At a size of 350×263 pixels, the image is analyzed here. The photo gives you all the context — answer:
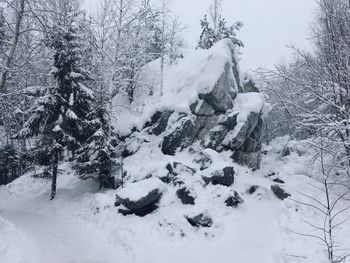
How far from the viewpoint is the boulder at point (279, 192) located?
16.0 meters

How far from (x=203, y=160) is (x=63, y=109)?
9248mm

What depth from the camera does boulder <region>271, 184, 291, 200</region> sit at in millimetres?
16000

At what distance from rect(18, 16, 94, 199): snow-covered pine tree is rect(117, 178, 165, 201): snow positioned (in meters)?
5.77

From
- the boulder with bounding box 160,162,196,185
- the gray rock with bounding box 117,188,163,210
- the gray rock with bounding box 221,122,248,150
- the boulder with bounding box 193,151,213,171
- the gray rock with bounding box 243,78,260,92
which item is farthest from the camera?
the gray rock with bounding box 243,78,260,92

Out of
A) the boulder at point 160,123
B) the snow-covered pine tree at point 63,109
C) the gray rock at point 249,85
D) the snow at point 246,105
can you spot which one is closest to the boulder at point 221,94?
the snow at point 246,105

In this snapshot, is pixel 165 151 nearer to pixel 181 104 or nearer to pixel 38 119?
pixel 181 104

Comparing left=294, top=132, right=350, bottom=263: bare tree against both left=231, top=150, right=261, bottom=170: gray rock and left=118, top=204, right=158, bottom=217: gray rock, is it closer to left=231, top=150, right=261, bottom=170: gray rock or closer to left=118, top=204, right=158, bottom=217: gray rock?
left=118, top=204, right=158, bottom=217: gray rock

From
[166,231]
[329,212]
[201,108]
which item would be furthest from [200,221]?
[201,108]

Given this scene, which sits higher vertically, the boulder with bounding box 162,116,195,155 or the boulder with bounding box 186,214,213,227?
the boulder with bounding box 162,116,195,155

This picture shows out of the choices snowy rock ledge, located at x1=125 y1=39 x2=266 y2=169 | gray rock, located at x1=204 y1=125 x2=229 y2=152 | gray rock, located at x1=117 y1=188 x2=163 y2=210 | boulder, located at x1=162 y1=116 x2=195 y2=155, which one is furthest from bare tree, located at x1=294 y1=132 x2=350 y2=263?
boulder, located at x1=162 y1=116 x2=195 y2=155

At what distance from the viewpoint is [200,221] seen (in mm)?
12312

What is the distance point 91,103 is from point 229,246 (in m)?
12.9

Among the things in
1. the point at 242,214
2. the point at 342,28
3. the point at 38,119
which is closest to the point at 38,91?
the point at 38,119

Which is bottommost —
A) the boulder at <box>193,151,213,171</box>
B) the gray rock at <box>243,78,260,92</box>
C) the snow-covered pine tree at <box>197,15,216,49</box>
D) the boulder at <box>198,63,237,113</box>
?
the boulder at <box>193,151,213,171</box>
